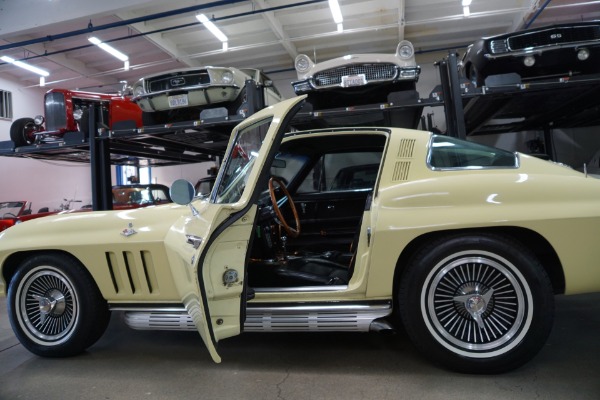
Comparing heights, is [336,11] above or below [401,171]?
above

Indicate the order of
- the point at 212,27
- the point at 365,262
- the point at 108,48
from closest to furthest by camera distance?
the point at 365,262 → the point at 212,27 → the point at 108,48

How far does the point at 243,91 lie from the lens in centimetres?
512

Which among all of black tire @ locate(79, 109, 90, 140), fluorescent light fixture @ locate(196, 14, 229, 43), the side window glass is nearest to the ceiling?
fluorescent light fixture @ locate(196, 14, 229, 43)

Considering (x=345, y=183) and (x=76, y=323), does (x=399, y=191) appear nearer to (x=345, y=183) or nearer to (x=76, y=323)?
(x=345, y=183)

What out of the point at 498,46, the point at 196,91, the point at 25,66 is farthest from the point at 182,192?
the point at 25,66

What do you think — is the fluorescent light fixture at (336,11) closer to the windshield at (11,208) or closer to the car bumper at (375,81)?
the car bumper at (375,81)

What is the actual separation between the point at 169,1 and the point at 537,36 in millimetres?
6220

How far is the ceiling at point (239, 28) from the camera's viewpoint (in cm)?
781

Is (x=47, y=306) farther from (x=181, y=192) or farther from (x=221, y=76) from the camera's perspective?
(x=221, y=76)

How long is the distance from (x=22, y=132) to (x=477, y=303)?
656cm

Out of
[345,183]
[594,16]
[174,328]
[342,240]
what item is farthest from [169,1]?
[594,16]

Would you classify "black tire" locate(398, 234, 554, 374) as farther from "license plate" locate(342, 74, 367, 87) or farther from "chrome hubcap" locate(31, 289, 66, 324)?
"license plate" locate(342, 74, 367, 87)

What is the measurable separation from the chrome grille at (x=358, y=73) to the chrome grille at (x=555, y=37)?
1301mm

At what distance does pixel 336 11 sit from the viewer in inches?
330
